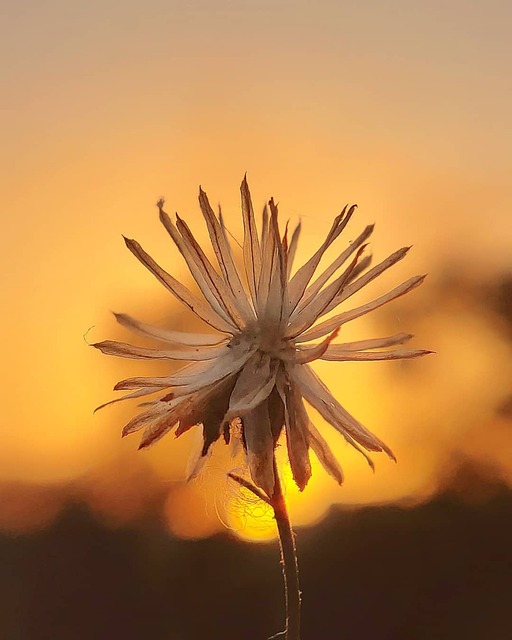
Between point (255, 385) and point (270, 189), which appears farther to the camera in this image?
point (270, 189)

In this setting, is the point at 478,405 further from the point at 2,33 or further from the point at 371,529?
the point at 2,33

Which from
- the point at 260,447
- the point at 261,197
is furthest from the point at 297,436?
the point at 261,197

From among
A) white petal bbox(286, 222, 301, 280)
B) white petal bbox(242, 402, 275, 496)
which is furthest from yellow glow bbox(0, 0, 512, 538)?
white petal bbox(242, 402, 275, 496)

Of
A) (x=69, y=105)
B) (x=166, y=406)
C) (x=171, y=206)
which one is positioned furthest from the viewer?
(x=69, y=105)

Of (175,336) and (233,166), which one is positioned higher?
(233,166)

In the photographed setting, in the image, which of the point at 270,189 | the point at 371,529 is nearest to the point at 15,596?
the point at 371,529

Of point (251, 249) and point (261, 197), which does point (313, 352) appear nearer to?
point (251, 249)
